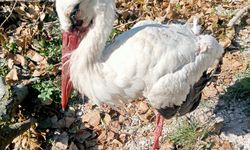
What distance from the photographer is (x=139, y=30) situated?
316 cm

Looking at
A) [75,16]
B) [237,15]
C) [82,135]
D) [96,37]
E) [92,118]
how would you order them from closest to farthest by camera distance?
[75,16] < [96,37] < [82,135] < [92,118] < [237,15]

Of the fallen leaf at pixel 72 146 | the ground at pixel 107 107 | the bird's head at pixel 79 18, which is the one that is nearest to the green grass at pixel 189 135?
the ground at pixel 107 107

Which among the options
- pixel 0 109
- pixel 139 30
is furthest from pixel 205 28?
pixel 0 109

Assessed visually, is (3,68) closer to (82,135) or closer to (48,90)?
(48,90)

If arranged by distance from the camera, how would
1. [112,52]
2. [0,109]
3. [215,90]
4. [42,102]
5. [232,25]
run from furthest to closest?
[232,25] → [215,90] → [42,102] → [0,109] → [112,52]

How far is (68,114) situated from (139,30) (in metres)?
1.05

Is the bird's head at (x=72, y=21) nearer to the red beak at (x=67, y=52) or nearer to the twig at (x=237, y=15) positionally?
the red beak at (x=67, y=52)

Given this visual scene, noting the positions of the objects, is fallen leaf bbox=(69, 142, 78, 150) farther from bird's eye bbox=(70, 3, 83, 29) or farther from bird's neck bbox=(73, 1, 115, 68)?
bird's eye bbox=(70, 3, 83, 29)

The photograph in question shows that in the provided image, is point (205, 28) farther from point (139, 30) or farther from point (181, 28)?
point (139, 30)

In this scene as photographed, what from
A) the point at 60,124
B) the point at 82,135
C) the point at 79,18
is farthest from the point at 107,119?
the point at 79,18

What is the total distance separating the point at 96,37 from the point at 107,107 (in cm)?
108

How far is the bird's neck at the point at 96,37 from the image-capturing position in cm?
293

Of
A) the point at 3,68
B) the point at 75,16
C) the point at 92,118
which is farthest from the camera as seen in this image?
the point at 3,68

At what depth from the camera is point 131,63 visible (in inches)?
119
